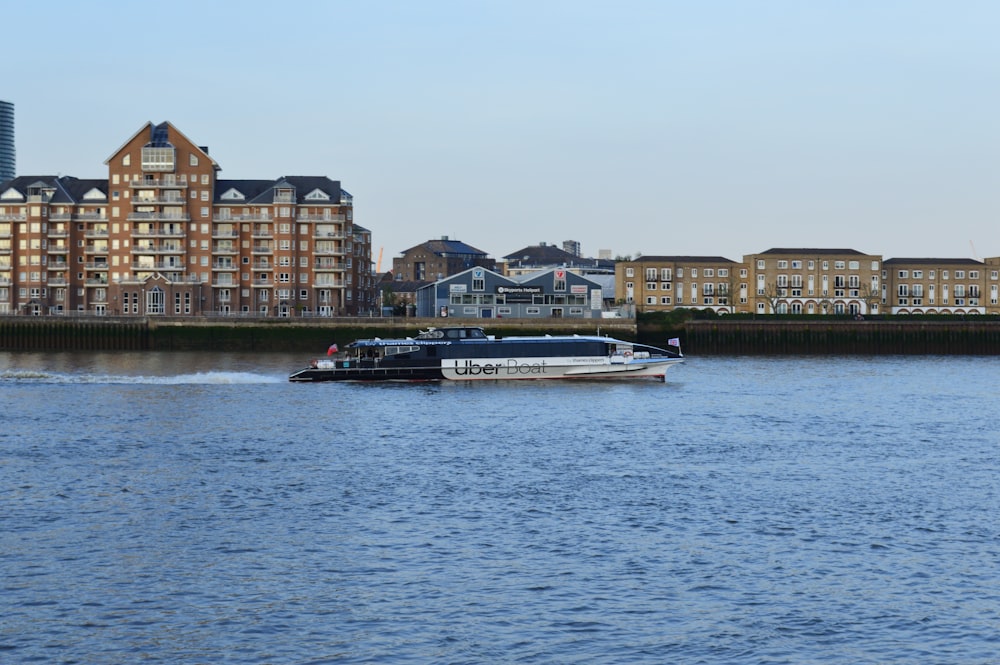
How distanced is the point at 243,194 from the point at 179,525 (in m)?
123

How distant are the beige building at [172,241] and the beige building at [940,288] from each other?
84.4m

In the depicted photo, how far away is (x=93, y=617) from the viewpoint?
84.8 ft

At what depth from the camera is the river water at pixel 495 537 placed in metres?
24.8

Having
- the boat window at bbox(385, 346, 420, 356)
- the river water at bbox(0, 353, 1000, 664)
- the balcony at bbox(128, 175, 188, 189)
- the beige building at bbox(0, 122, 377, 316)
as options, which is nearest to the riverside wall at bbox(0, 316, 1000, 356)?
the beige building at bbox(0, 122, 377, 316)

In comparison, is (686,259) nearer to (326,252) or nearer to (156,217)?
(326,252)

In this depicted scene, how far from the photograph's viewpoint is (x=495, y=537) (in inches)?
1312

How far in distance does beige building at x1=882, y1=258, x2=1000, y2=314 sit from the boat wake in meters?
121

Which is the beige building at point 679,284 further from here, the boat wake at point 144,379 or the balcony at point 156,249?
the boat wake at point 144,379

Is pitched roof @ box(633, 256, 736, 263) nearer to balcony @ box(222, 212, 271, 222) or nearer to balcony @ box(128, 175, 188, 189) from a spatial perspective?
balcony @ box(222, 212, 271, 222)

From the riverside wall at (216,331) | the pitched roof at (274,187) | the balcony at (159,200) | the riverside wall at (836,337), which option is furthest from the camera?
the pitched roof at (274,187)

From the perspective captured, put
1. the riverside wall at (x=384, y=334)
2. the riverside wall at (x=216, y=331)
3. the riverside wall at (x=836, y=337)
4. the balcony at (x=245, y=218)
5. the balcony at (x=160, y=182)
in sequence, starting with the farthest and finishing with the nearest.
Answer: the balcony at (x=245, y=218), the balcony at (x=160, y=182), the riverside wall at (x=836, y=337), the riverside wall at (x=384, y=334), the riverside wall at (x=216, y=331)

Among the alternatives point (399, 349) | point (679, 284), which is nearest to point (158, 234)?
point (399, 349)

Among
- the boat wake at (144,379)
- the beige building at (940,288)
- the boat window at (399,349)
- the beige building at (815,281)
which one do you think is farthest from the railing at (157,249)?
the beige building at (940,288)

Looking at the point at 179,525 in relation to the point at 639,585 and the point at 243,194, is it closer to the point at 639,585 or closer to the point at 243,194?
the point at 639,585
